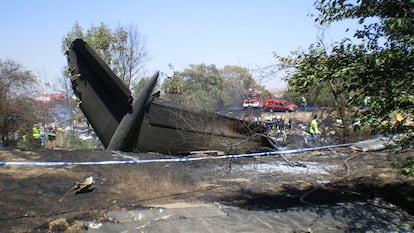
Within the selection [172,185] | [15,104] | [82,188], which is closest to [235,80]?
[15,104]

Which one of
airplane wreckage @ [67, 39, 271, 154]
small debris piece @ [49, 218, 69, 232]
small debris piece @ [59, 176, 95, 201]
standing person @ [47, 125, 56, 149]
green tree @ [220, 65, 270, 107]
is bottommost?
small debris piece @ [49, 218, 69, 232]

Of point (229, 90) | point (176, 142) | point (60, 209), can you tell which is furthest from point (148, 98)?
point (229, 90)

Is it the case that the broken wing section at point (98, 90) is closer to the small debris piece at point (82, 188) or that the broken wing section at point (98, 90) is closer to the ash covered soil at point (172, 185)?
the ash covered soil at point (172, 185)

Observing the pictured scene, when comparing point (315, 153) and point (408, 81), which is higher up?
point (408, 81)

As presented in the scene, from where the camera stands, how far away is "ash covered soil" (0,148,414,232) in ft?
17.8

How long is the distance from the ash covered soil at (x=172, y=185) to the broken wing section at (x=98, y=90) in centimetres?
120

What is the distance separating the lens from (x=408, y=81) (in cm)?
393

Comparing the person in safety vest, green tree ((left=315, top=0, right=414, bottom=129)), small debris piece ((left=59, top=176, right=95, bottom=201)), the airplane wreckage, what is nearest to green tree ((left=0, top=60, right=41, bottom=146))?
the person in safety vest

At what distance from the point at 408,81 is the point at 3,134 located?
17.7 m

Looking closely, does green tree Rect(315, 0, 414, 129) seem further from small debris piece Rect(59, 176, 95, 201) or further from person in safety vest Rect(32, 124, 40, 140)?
person in safety vest Rect(32, 124, 40, 140)

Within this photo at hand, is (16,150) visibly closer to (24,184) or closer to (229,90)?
(24,184)

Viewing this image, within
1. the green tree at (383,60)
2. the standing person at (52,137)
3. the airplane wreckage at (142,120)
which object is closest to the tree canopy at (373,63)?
the green tree at (383,60)

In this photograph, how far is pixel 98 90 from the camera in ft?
34.4

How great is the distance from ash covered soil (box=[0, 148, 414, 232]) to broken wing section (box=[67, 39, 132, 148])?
120 cm
